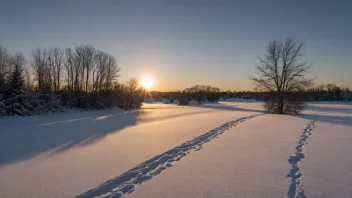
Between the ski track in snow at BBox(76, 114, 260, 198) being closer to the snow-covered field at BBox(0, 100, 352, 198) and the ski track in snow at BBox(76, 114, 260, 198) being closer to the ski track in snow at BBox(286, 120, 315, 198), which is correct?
the snow-covered field at BBox(0, 100, 352, 198)

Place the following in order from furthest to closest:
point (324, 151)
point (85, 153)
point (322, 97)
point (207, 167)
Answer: point (322, 97)
point (324, 151)
point (85, 153)
point (207, 167)

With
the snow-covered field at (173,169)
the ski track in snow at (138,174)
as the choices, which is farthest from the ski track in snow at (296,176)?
the ski track in snow at (138,174)

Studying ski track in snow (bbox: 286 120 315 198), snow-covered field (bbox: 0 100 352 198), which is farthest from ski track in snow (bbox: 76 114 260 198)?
ski track in snow (bbox: 286 120 315 198)

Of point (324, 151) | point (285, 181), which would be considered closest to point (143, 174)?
point (285, 181)

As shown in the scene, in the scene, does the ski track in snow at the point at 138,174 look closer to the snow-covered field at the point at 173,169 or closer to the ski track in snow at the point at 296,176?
the snow-covered field at the point at 173,169

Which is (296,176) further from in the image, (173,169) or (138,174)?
(138,174)

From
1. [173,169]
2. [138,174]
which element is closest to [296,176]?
[173,169]

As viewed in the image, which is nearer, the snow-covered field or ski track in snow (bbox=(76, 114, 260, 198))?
ski track in snow (bbox=(76, 114, 260, 198))

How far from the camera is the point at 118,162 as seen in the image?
5.84 m

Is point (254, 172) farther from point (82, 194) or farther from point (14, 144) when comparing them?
point (14, 144)

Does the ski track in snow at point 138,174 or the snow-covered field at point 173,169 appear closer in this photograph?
the ski track in snow at point 138,174

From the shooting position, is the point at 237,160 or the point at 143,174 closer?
the point at 143,174

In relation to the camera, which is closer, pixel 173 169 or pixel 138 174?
pixel 138 174

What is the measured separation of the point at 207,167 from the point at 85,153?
11.4 feet
